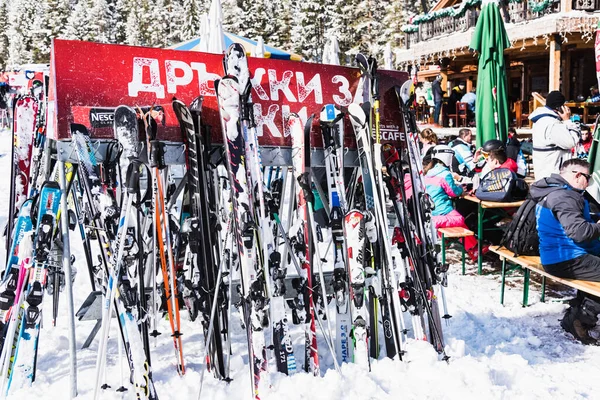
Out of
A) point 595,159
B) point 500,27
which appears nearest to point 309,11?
point 500,27

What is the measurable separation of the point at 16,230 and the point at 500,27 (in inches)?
274

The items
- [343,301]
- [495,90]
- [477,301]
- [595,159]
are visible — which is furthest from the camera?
[495,90]

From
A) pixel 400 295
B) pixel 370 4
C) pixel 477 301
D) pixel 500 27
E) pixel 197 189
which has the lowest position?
pixel 477 301

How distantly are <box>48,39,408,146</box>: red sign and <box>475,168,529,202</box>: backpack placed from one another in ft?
7.74

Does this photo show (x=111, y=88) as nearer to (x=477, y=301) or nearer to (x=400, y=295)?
(x=400, y=295)

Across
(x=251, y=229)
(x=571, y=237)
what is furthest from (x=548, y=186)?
(x=251, y=229)

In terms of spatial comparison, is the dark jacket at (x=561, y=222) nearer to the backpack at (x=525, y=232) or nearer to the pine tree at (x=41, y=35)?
the backpack at (x=525, y=232)

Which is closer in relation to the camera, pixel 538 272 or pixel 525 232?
pixel 538 272

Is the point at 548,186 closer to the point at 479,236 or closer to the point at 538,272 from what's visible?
the point at 538,272

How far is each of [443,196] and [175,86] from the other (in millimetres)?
3635

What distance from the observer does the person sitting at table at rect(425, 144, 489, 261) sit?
5.87 metres

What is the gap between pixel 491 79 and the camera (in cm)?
741

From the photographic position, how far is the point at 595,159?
5027 millimetres

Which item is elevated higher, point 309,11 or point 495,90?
point 309,11
